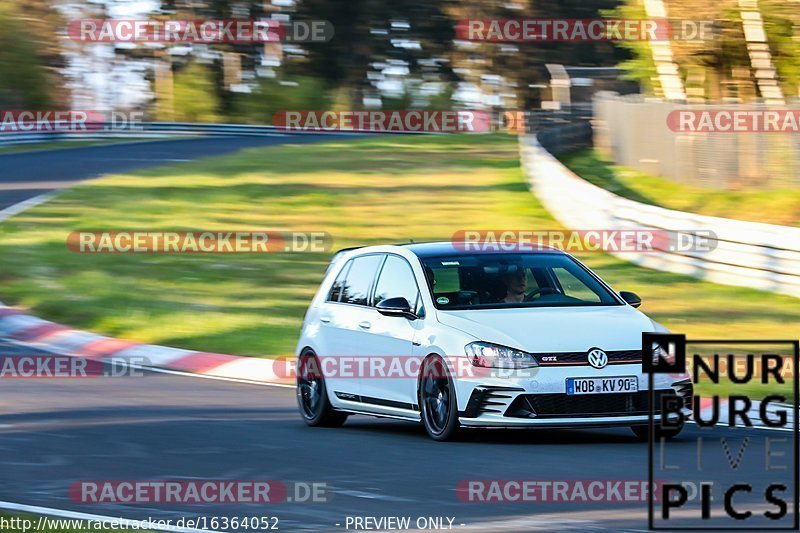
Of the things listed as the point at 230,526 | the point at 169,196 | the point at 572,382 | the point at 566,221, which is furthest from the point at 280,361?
the point at 169,196

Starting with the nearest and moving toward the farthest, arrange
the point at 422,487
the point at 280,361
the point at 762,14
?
1. the point at 422,487
2. the point at 280,361
3. the point at 762,14

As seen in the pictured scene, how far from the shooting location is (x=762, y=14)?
3891 centimetres

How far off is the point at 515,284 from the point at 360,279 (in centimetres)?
151

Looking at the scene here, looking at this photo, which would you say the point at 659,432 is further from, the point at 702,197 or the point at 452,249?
the point at 702,197

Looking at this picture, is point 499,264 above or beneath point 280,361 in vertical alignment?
above

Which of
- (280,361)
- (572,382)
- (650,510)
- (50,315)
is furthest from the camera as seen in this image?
(50,315)

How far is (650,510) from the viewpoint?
26.1 feet

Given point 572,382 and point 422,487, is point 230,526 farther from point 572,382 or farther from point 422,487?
point 572,382

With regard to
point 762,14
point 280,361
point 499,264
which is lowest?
point 280,361

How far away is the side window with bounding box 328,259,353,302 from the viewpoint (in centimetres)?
1305

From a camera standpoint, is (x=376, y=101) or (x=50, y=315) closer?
(x=50, y=315)

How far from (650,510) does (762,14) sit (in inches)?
1285

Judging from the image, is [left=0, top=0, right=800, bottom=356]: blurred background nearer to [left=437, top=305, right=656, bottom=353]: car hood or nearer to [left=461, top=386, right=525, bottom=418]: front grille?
[left=437, top=305, right=656, bottom=353]: car hood

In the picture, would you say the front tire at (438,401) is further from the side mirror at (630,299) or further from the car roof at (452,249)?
the side mirror at (630,299)
